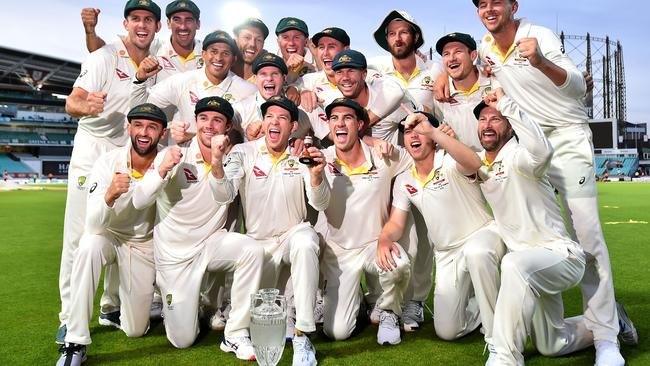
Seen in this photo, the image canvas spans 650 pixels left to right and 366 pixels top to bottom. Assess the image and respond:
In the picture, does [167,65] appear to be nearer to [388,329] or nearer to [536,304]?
[388,329]

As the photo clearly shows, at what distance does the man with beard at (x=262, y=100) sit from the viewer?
4860 millimetres

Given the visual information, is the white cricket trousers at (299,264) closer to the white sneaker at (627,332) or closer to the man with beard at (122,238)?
the man with beard at (122,238)

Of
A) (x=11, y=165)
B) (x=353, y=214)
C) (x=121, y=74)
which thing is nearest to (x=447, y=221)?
(x=353, y=214)

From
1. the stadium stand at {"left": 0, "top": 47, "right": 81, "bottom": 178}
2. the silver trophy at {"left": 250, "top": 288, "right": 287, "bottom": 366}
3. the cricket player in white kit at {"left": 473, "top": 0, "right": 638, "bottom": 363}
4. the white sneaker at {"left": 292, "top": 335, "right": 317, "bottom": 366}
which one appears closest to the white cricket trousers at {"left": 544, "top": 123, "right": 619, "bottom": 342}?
the cricket player in white kit at {"left": 473, "top": 0, "right": 638, "bottom": 363}

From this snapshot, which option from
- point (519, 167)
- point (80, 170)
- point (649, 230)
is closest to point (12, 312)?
point (80, 170)

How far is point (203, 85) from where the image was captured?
16.6 ft

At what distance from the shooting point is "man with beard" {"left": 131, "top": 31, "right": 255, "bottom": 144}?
16.4 feet

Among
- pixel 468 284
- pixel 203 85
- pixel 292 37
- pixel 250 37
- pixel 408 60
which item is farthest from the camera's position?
pixel 292 37

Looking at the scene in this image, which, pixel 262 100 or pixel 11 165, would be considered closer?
pixel 262 100

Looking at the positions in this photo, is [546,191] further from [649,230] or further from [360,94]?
[649,230]

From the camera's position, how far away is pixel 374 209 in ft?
15.1

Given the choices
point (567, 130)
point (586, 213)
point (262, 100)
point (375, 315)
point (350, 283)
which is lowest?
point (375, 315)

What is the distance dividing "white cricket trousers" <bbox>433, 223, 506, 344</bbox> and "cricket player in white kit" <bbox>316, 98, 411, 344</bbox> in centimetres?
32

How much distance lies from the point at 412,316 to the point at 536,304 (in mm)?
1332
